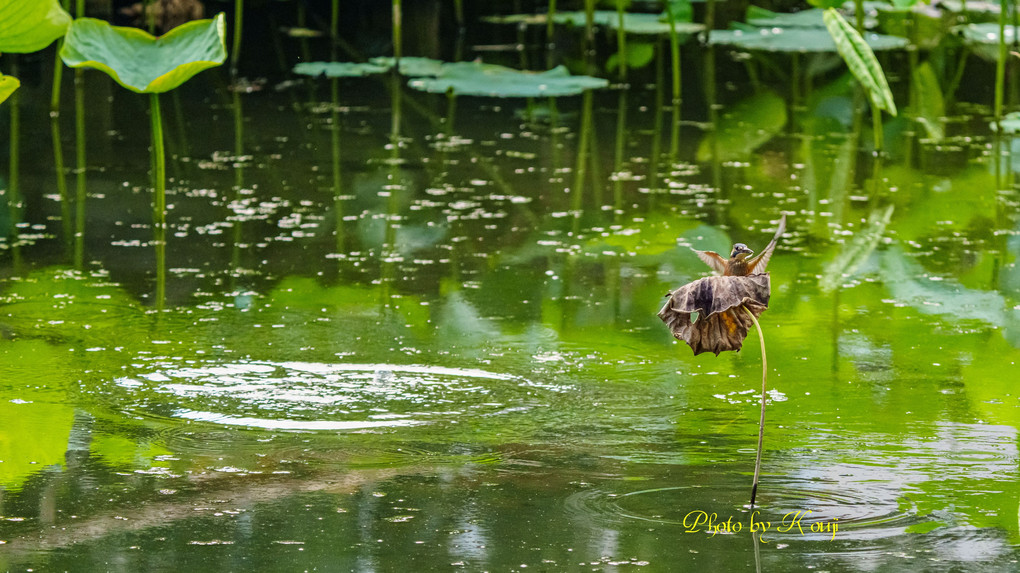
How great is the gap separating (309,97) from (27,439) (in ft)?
16.3

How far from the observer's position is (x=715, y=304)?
7.52 ft

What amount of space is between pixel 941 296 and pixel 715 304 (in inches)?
78.5

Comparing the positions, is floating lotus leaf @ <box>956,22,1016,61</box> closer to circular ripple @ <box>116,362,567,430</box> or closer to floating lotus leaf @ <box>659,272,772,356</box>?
circular ripple @ <box>116,362,567,430</box>

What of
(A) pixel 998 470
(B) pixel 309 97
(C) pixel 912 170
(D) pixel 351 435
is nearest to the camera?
(A) pixel 998 470

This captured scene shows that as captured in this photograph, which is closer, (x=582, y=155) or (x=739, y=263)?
(x=739, y=263)

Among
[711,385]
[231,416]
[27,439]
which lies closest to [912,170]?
[711,385]

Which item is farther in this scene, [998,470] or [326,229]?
[326,229]

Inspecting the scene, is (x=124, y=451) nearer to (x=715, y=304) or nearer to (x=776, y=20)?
(x=715, y=304)

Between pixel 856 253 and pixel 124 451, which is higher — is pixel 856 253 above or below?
above

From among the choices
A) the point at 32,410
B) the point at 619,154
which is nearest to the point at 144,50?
the point at 32,410

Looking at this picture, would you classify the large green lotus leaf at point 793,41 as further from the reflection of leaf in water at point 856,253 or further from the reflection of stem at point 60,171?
the reflection of stem at point 60,171

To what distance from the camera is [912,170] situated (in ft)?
19.4

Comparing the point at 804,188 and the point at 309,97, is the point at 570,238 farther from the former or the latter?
the point at 309,97

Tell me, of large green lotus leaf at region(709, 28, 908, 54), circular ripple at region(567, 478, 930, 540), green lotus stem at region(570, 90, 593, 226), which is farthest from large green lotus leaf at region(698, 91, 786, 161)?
circular ripple at region(567, 478, 930, 540)
